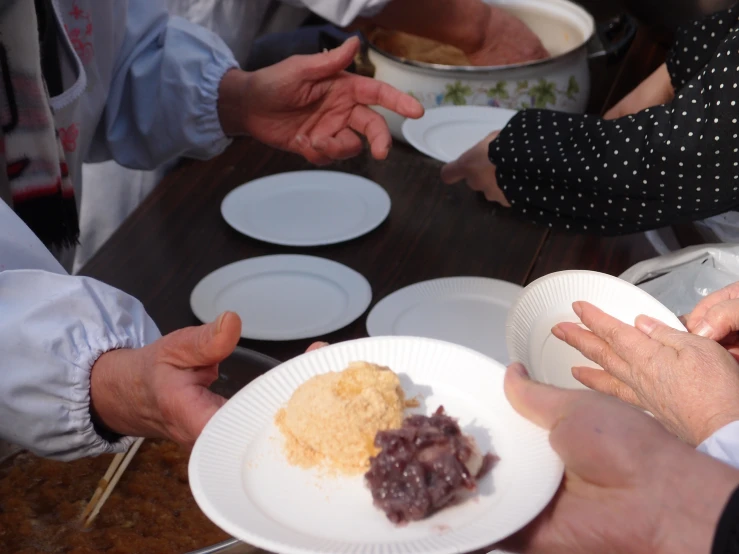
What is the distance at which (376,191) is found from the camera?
175 centimetres

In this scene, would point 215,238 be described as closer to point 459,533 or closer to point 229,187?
point 229,187

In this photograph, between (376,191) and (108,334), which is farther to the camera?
(376,191)

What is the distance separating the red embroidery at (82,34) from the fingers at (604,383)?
117cm

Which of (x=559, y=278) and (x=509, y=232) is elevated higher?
(x=559, y=278)

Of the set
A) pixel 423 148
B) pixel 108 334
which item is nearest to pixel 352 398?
pixel 108 334

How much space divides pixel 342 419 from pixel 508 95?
1.18m

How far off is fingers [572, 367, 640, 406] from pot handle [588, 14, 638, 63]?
1.00m

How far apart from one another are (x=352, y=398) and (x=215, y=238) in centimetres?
85

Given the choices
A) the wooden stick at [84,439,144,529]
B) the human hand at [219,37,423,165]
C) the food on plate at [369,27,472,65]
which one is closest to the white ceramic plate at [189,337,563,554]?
the wooden stick at [84,439,144,529]

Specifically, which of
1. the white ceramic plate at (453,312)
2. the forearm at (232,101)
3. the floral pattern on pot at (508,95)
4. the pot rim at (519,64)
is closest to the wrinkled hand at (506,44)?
the pot rim at (519,64)

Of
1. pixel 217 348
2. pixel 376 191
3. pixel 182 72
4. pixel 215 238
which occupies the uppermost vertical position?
pixel 217 348

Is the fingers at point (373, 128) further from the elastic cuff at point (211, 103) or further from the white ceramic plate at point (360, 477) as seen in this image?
the white ceramic plate at point (360, 477)

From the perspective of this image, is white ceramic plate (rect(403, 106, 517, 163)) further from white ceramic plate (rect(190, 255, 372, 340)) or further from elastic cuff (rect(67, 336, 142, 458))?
elastic cuff (rect(67, 336, 142, 458))

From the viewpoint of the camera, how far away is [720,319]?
1124 mm
